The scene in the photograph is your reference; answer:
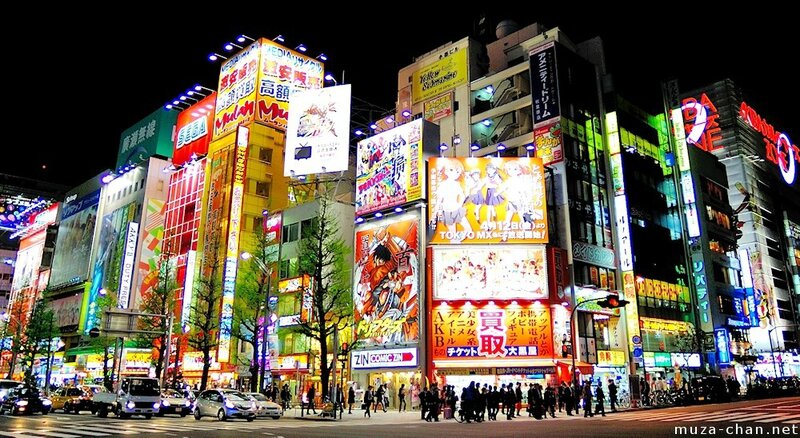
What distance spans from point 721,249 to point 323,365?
150ft

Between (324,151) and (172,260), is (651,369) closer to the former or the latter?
(324,151)

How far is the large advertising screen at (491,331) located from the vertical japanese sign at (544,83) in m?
16.1

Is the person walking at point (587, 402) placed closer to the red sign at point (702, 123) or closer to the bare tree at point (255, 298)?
the bare tree at point (255, 298)

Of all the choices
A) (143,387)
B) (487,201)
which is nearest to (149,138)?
(487,201)

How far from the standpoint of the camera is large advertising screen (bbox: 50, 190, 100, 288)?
7169 centimetres

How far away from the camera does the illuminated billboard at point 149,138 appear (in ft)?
223

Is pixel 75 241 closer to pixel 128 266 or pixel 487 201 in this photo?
pixel 128 266

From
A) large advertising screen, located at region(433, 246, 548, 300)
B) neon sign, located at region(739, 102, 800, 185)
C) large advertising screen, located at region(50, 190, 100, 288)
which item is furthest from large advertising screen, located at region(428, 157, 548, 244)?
neon sign, located at region(739, 102, 800, 185)

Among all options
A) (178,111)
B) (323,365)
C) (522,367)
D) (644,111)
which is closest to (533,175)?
(522,367)

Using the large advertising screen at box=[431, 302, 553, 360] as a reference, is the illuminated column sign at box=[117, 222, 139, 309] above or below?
above

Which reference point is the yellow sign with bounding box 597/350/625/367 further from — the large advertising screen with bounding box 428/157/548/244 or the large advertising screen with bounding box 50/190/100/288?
the large advertising screen with bounding box 50/190/100/288

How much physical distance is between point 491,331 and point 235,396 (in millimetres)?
16499

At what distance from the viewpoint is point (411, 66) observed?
5734 centimetres

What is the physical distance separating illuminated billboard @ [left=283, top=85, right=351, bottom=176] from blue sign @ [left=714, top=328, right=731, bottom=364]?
117ft
